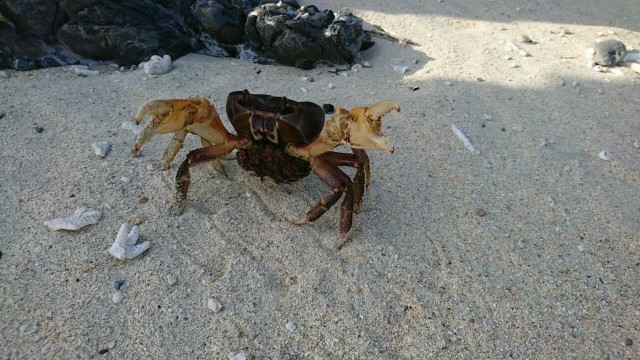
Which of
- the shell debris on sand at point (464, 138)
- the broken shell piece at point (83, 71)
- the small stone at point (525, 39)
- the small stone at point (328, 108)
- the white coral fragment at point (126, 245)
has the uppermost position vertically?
the small stone at point (525, 39)

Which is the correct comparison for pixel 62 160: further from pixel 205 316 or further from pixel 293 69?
pixel 293 69

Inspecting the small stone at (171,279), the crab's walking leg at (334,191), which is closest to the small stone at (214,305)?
the small stone at (171,279)

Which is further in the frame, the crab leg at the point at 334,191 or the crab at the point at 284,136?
the crab leg at the point at 334,191

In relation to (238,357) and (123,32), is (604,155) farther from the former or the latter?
(123,32)

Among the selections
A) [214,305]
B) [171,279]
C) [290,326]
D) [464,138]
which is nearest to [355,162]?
[290,326]

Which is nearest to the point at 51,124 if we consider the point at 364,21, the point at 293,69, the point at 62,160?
the point at 62,160

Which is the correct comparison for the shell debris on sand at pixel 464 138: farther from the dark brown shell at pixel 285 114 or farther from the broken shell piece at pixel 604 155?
the dark brown shell at pixel 285 114
